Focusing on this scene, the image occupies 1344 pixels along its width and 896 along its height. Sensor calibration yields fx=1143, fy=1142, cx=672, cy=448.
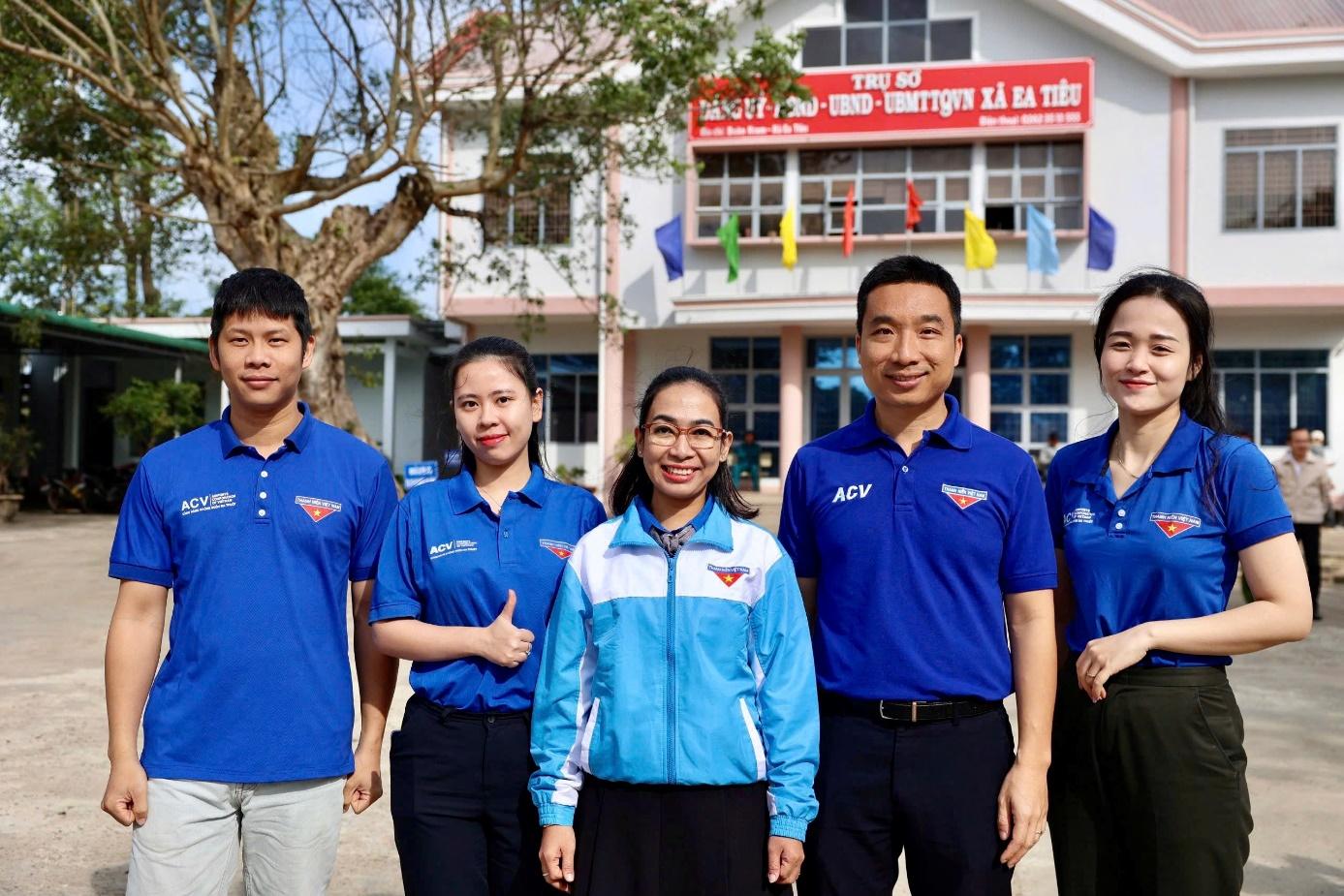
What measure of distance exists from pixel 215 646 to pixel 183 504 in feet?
1.00

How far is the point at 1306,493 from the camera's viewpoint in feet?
31.6

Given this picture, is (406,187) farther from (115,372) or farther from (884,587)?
(115,372)

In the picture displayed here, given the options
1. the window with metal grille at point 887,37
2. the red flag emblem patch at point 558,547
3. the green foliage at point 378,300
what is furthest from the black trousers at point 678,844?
the green foliage at point 378,300

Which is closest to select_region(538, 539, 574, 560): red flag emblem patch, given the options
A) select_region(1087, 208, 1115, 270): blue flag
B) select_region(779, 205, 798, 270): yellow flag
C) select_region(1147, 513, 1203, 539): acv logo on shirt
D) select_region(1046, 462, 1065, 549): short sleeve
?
select_region(1046, 462, 1065, 549): short sleeve

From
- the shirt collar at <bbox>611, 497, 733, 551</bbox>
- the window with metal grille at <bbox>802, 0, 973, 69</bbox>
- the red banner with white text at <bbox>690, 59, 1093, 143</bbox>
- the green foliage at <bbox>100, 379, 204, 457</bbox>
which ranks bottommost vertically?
the shirt collar at <bbox>611, 497, 733, 551</bbox>

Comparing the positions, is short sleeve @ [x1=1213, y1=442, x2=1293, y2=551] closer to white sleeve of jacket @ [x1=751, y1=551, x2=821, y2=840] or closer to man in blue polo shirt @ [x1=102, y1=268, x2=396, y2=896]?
white sleeve of jacket @ [x1=751, y1=551, x2=821, y2=840]

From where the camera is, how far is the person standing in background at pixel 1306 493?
378 inches

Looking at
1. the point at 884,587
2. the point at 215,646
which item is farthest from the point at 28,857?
the point at 884,587

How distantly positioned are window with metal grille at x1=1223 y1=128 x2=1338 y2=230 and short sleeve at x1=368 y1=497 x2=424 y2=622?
60.3 feet

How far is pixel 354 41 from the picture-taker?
11133 millimetres

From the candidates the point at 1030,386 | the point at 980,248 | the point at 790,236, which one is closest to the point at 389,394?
the point at 790,236

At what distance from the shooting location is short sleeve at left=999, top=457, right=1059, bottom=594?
2.37 m

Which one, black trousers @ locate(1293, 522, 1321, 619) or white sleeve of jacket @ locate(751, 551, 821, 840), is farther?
black trousers @ locate(1293, 522, 1321, 619)

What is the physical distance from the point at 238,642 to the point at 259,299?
0.74 metres
